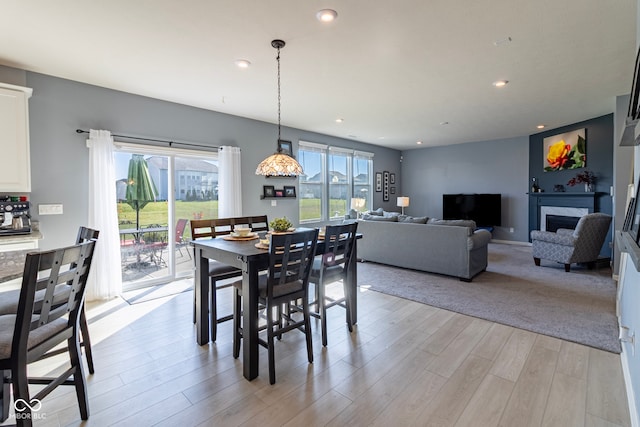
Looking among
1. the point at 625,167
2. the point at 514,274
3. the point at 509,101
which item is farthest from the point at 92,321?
the point at 625,167

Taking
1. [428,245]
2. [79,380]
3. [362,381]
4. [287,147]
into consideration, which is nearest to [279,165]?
[362,381]

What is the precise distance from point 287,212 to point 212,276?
335 cm

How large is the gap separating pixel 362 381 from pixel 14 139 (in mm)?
3888

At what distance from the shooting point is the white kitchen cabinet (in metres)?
2.93

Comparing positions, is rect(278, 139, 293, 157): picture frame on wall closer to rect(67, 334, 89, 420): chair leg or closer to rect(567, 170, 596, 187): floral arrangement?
rect(67, 334, 89, 420): chair leg

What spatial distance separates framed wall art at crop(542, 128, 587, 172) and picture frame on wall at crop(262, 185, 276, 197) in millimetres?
5953

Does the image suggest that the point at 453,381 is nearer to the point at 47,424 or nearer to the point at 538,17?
the point at 47,424

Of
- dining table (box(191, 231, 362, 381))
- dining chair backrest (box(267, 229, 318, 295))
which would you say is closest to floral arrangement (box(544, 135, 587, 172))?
dining table (box(191, 231, 362, 381))

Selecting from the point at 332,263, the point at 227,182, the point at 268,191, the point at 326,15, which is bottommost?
the point at 332,263

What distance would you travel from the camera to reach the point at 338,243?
8.75ft

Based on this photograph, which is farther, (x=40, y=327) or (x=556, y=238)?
(x=556, y=238)

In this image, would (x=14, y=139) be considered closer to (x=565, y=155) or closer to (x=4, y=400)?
(x=4, y=400)

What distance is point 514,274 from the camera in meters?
4.82

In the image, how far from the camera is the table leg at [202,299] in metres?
2.62
